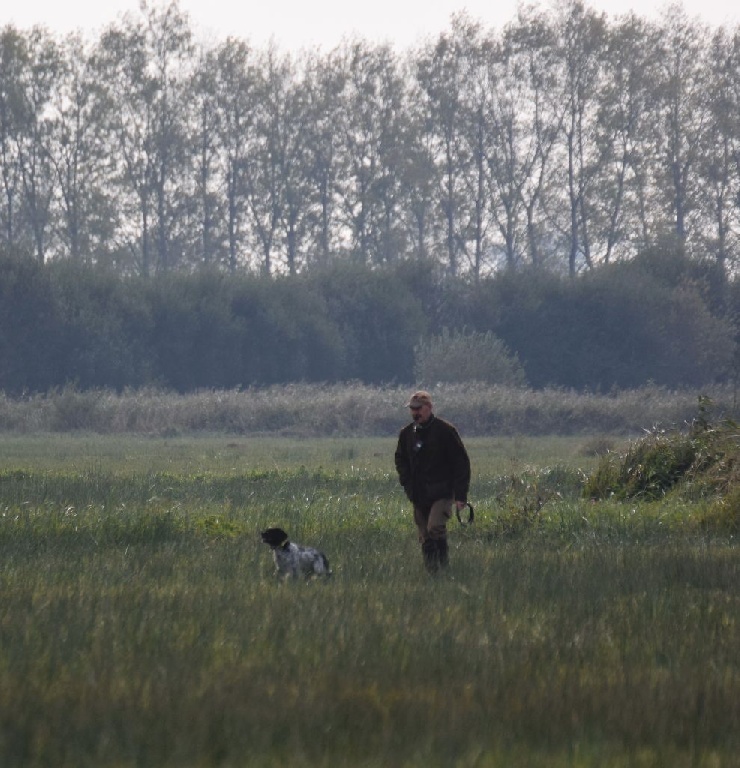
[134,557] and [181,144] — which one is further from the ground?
[181,144]

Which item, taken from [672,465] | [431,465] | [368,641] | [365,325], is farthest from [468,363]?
[368,641]

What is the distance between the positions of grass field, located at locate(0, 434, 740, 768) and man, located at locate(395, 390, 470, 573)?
64cm

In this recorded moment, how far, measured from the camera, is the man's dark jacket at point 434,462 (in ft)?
37.4

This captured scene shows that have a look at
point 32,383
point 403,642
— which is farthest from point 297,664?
point 32,383

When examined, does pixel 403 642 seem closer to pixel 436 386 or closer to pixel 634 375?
pixel 436 386

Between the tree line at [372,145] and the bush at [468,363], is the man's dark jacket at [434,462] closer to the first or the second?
the bush at [468,363]

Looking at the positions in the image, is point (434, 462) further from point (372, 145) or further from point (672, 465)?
point (372, 145)

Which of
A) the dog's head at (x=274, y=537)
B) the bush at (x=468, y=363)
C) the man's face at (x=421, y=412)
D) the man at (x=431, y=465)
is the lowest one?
the dog's head at (x=274, y=537)

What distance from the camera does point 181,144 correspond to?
70.1 m

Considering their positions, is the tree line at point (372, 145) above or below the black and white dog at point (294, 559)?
above

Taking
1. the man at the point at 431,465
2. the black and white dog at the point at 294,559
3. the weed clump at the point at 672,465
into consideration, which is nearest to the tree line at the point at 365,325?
the weed clump at the point at 672,465

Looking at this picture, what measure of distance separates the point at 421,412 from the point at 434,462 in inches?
19.5

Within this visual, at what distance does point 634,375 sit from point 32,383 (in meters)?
→ 30.5

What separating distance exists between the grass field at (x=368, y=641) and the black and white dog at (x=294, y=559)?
259 mm
